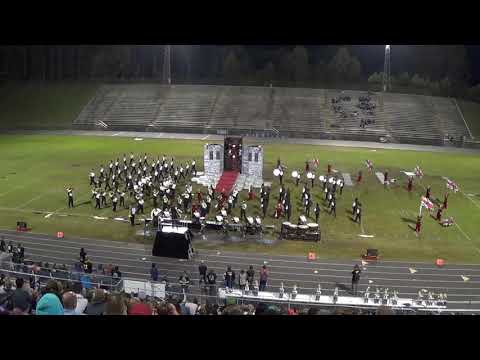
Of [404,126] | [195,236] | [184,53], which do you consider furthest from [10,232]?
[184,53]

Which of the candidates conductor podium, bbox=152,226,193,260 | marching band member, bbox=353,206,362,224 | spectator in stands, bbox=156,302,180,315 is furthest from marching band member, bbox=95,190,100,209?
spectator in stands, bbox=156,302,180,315

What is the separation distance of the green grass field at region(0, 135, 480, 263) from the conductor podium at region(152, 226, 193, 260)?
1.37m

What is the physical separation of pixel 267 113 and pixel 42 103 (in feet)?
73.2

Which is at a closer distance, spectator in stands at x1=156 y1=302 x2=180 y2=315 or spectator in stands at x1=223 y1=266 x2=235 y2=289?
spectator in stands at x1=156 y1=302 x2=180 y2=315

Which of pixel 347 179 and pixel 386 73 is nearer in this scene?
pixel 347 179

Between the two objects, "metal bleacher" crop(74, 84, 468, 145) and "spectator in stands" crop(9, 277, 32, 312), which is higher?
"metal bleacher" crop(74, 84, 468, 145)

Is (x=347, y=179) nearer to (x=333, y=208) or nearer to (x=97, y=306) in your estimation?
(x=333, y=208)

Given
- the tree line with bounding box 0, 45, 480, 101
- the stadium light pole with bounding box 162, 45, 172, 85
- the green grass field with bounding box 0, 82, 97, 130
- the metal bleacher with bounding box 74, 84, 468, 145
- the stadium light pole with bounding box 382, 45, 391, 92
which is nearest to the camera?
the metal bleacher with bounding box 74, 84, 468, 145

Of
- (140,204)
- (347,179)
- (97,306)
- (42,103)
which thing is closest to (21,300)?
(97,306)

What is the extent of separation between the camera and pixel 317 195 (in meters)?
23.0

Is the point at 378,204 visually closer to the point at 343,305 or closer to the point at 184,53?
the point at 343,305

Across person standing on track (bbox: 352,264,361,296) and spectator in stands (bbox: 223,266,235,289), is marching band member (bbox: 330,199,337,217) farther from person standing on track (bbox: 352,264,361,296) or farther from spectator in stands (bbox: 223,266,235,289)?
spectator in stands (bbox: 223,266,235,289)

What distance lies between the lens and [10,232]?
58.4 ft

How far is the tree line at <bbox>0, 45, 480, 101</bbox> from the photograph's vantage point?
52188 mm
